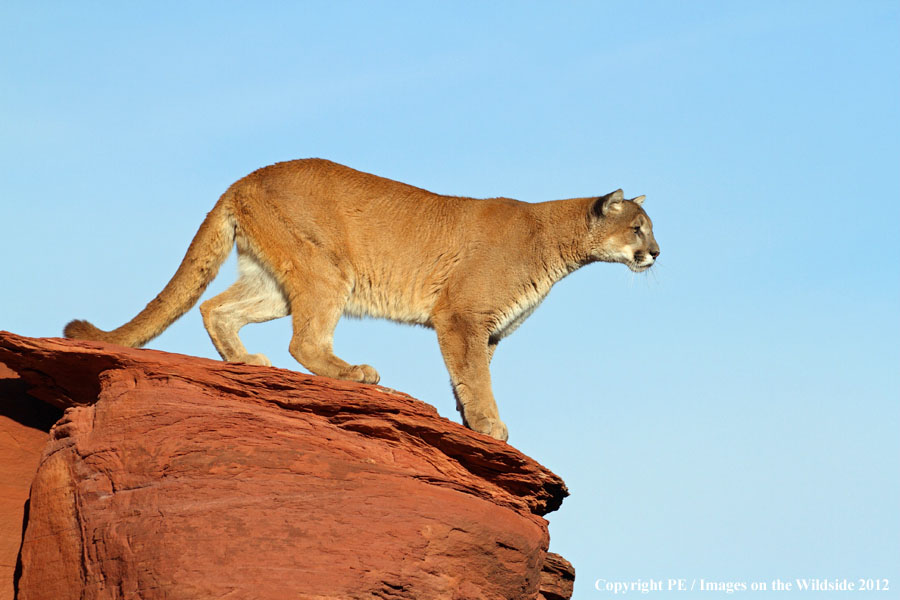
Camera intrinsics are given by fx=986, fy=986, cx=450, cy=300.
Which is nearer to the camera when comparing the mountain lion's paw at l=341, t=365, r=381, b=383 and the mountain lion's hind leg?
the mountain lion's paw at l=341, t=365, r=381, b=383

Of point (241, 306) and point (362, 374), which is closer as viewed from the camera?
point (362, 374)

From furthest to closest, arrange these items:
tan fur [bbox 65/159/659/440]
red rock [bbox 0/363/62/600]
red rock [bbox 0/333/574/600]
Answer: tan fur [bbox 65/159/659/440] < red rock [bbox 0/363/62/600] < red rock [bbox 0/333/574/600]

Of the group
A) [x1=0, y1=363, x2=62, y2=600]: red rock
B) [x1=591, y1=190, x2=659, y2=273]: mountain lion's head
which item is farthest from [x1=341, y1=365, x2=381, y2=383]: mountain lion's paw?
[x1=591, y1=190, x2=659, y2=273]: mountain lion's head

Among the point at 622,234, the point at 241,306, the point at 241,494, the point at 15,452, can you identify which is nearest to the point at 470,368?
the point at 241,306

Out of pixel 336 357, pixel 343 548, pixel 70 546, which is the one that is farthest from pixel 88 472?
pixel 336 357

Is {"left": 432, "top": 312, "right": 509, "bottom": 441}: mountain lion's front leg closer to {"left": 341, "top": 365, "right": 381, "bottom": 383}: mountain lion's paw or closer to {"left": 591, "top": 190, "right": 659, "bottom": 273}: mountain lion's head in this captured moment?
{"left": 341, "top": 365, "right": 381, "bottom": 383}: mountain lion's paw

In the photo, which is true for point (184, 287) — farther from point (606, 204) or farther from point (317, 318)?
point (606, 204)

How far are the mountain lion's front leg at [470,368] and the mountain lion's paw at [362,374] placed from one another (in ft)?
2.84

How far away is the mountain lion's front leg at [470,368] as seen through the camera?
8266 millimetres

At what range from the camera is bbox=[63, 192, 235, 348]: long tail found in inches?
293

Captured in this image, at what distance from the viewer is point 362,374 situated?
7.82 m

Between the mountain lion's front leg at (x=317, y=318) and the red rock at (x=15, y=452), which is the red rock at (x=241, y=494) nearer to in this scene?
the red rock at (x=15, y=452)

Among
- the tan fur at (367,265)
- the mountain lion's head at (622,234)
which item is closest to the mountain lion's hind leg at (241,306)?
the tan fur at (367,265)

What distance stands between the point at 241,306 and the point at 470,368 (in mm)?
2030
